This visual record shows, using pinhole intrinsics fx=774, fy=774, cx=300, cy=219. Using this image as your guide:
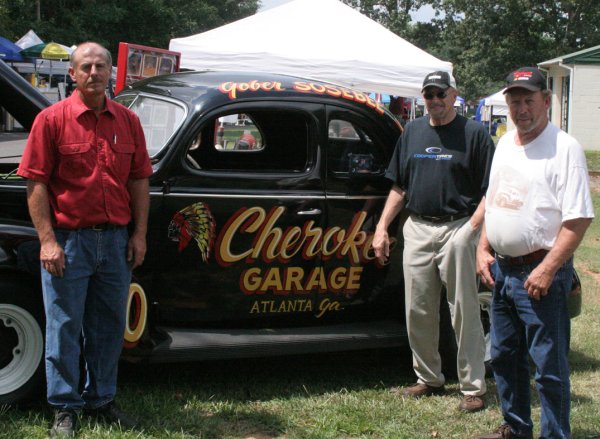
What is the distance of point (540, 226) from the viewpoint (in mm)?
3398

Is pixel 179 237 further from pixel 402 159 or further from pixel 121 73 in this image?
pixel 121 73

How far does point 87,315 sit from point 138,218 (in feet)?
1.77

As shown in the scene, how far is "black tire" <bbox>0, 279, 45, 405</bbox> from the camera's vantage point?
3.98 metres

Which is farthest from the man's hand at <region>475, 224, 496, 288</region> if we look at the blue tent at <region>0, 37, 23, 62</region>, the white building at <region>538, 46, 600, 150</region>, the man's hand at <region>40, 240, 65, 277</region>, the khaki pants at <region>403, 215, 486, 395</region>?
Answer: the white building at <region>538, 46, 600, 150</region>

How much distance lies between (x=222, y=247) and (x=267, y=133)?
1306mm

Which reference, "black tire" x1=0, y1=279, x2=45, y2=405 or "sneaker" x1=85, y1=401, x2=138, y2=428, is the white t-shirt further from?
"black tire" x1=0, y1=279, x2=45, y2=405

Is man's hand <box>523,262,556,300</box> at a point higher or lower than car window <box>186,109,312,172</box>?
lower

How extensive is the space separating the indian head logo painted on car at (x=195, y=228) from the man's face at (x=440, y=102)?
1413mm

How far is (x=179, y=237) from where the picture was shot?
4.36 m

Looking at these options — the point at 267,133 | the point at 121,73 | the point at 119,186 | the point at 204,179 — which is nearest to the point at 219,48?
the point at 121,73

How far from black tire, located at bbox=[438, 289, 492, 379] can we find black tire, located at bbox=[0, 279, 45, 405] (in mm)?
2403

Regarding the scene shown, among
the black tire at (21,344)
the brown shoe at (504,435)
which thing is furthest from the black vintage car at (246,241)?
the brown shoe at (504,435)

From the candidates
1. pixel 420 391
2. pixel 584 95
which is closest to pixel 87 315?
pixel 420 391

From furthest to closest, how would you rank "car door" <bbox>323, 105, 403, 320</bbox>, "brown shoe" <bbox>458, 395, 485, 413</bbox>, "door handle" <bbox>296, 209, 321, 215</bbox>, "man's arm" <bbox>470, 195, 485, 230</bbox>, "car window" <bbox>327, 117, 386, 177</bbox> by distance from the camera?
"car window" <bbox>327, 117, 386, 177</bbox> < "car door" <bbox>323, 105, 403, 320</bbox> < "door handle" <bbox>296, 209, 321, 215</bbox> < "brown shoe" <bbox>458, 395, 485, 413</bbox> < "man's arm" <bbox>470, 195, 485, 230</bbox>
